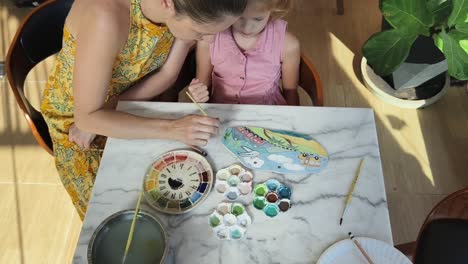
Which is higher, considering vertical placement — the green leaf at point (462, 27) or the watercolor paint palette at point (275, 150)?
the watercolor paint palette at point (275, 150)

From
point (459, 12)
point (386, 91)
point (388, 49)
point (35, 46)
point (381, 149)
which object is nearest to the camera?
point (35, 46)

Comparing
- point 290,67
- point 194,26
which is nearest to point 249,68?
point 290,67

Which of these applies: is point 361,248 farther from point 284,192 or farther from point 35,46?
point 35,46

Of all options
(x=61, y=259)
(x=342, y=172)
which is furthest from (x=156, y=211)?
(x=61, y=259)

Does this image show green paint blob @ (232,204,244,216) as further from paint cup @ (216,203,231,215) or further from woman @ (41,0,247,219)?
woman @ (41,0,247,219)

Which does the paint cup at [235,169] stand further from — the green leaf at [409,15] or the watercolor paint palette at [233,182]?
the green leaf at [409,15]

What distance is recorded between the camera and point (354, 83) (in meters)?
2.19

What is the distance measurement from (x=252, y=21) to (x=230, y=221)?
55 cm

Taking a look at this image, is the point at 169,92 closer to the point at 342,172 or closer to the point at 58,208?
the point at 342,172

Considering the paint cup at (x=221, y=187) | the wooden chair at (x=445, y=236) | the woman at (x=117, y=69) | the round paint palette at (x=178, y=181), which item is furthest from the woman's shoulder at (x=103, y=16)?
the wooden chair at (x=445, y=236)

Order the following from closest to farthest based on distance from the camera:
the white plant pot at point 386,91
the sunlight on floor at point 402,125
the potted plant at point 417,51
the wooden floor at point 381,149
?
the potted plant at point 417,51 → the wooden floor at point 381,149 → the sunlight on floor at point 402,125 → the white plant pot at point 386,91

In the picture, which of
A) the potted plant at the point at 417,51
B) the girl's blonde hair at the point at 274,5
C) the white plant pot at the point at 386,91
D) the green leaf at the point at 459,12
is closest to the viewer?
the girl's blonde hair at the point at 274,5

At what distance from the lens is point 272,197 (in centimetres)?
90

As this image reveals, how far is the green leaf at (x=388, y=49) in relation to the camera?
5.53 feet
